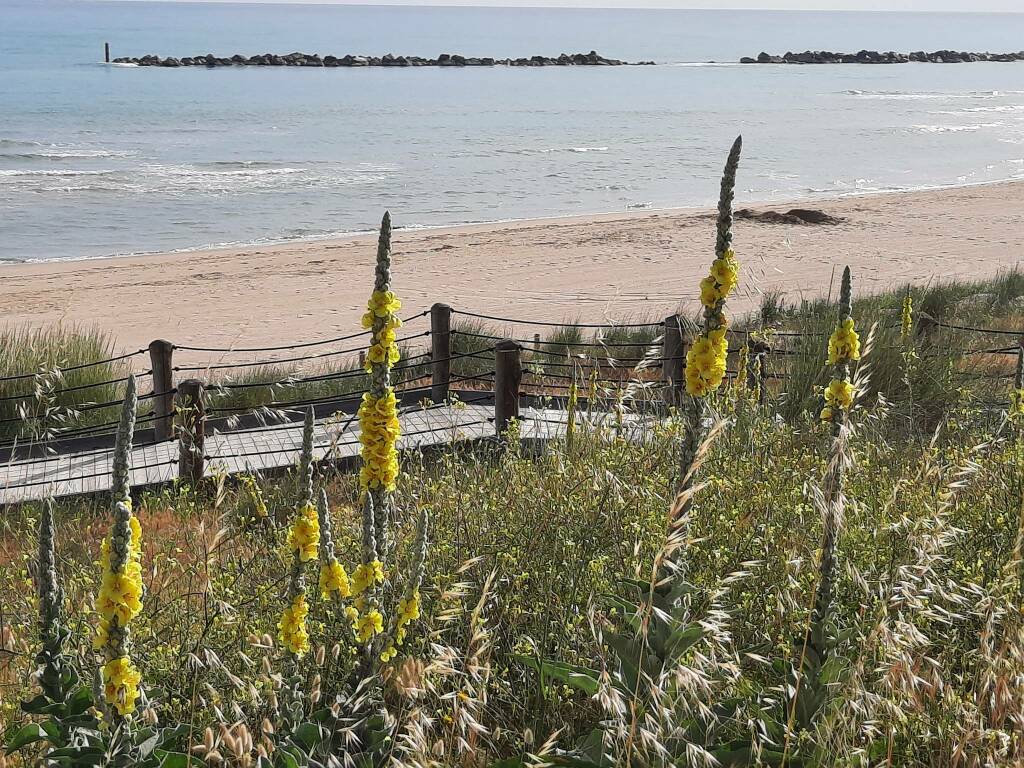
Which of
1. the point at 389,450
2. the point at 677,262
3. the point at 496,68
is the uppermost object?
the point at 496,68

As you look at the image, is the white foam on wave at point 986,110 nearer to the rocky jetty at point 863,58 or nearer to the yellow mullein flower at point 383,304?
the rocky jetty at point 863,58

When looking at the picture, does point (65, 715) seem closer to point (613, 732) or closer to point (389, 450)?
point (389, 450)

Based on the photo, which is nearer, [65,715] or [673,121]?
[65,715]

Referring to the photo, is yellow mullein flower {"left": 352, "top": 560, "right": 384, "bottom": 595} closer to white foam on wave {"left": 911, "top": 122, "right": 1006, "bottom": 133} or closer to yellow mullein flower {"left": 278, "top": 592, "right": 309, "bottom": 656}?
yellow mullein flower {"left": 278, "top": 592, "right": 309, "bottom": 656}

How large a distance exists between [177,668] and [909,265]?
20.8 m

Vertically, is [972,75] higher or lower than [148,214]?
higher

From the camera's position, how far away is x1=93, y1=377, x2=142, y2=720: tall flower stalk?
2041mm

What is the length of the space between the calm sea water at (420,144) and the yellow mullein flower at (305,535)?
2229cm

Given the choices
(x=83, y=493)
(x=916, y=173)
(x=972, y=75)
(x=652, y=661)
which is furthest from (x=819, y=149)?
(x=972, y=75)

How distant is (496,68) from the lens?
85375 mm

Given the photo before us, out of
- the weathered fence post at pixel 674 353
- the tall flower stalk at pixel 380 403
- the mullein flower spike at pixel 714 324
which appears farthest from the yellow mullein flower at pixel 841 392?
the weathered fence post at pixel 674 353

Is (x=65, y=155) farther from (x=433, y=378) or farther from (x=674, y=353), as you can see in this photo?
(x=674, y=353)

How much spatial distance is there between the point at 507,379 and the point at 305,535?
5.40 metres

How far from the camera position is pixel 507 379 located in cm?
798
